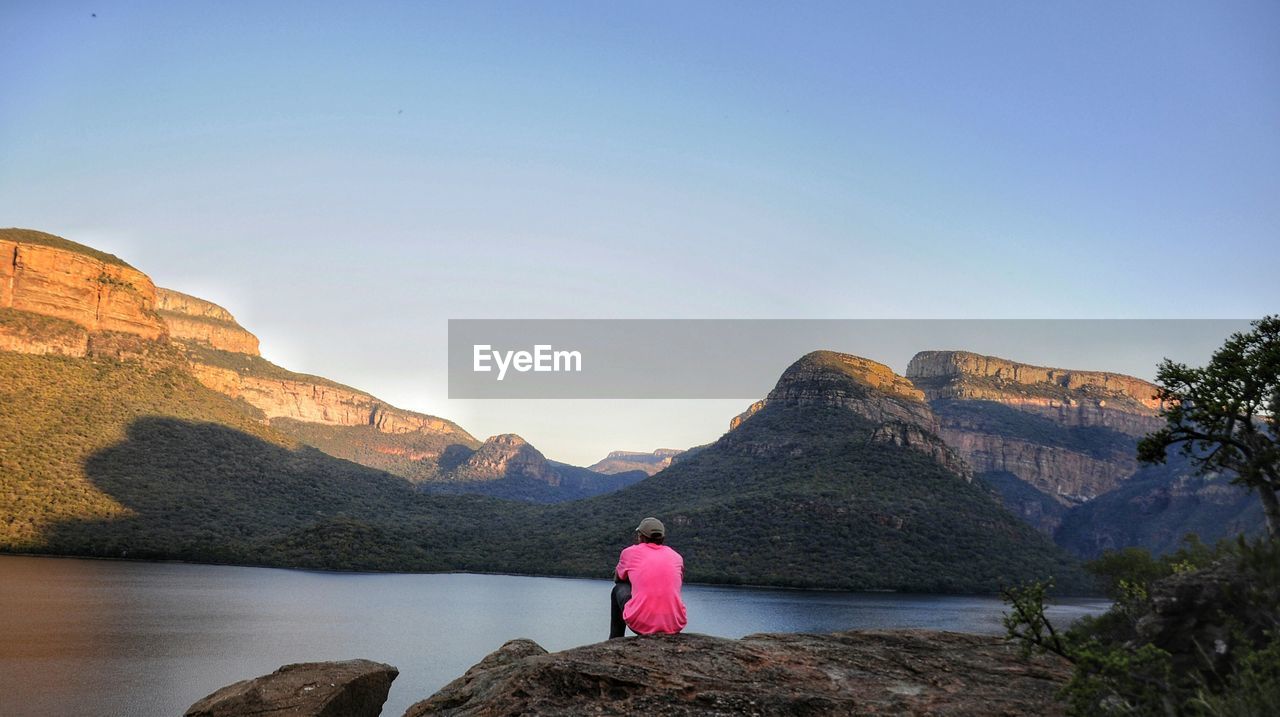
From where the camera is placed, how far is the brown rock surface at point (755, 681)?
7.28m

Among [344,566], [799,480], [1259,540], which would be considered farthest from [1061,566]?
[1259,540]

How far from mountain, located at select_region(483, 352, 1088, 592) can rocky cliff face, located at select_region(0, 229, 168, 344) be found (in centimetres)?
8191

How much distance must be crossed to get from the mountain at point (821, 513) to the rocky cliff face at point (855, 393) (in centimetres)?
40

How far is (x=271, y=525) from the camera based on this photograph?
410 ft

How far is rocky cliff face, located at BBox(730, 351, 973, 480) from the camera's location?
155m

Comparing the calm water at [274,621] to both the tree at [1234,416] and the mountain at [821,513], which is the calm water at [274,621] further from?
the tree at [1234,416]

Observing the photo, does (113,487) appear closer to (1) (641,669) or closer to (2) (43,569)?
(2) (43,569)

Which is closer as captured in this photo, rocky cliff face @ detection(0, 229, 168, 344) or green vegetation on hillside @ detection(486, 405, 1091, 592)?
green vegetation on hillside @ detection(486, 405, 1091, 592)

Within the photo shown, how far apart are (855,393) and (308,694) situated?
16373 centimetres

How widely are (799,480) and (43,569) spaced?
10230 centimetres

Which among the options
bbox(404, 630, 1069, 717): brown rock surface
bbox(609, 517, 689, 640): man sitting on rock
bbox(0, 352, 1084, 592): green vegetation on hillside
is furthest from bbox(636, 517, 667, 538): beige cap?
bbox(0, 352, 1084, 592): green vegetation on hillside

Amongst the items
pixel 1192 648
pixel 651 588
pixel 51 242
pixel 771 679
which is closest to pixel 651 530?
pixel 651 588

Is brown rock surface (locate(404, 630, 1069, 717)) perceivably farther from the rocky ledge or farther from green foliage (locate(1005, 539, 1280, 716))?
green foliage (locate(1005, 539, 1280, 716))

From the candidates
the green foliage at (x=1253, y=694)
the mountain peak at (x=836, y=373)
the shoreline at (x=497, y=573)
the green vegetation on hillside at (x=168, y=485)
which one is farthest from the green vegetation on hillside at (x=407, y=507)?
the green foliage at (x=1253, y=694)
